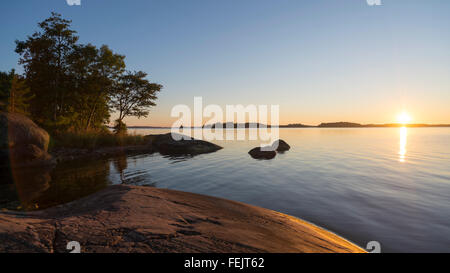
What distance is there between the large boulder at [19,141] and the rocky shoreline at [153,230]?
1356 cm

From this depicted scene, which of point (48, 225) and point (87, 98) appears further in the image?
point (87, 98)

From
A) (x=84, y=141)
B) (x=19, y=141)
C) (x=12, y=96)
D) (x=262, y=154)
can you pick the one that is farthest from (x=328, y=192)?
(x=12, y=96)

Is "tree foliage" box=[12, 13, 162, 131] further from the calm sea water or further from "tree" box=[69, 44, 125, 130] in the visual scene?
the calm sea water

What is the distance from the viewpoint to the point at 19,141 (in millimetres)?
13688

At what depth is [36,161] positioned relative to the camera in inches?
521

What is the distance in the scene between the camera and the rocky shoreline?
231 centimetres

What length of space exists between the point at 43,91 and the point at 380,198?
113 feet

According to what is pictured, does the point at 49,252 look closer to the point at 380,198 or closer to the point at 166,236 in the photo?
the point at 166,236

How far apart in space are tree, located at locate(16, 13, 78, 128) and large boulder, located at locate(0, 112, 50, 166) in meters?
8.77

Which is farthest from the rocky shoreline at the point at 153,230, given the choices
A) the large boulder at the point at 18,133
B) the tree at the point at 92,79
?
the tree at the point at 92,79

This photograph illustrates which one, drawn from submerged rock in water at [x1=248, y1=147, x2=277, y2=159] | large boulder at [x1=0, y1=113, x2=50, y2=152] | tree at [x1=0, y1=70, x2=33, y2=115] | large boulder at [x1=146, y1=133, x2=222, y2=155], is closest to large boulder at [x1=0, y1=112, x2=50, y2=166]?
large boulder at [x1=0, y1=113, x2=50, y2=152]

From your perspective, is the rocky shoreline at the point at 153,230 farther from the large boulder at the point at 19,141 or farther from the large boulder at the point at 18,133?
the large boulder at the point at 18,133

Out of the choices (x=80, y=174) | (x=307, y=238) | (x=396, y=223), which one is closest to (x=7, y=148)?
(x=80, y=174)

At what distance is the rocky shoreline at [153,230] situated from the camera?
7.57 ft
